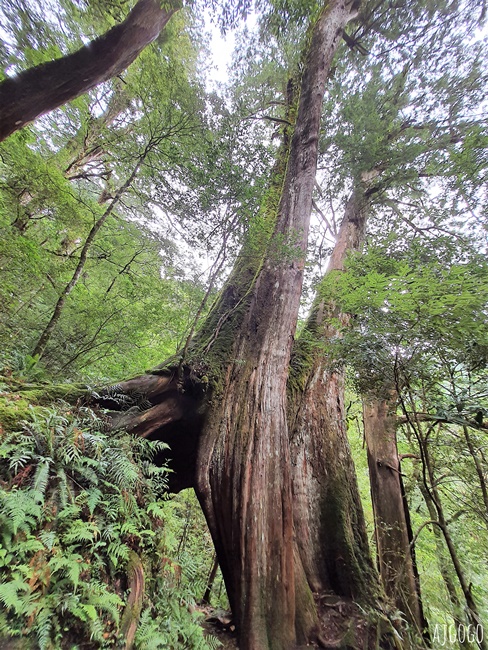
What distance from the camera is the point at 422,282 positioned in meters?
2.62

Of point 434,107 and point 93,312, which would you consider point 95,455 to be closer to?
point 93,312

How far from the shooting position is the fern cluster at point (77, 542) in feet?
4.68

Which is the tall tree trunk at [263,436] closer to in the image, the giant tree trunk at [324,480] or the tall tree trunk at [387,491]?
the giant tree trunk at [324,480]

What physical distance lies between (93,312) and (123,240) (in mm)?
2517

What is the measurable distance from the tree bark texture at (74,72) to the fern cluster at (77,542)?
3.65m

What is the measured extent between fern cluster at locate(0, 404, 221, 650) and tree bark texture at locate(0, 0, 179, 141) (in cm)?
365

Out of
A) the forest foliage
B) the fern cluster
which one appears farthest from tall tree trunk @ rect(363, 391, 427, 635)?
the fern cluster

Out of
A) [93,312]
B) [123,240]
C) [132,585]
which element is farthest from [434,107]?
[132,585]

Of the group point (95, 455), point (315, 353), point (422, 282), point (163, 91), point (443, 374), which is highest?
point (163, 91)

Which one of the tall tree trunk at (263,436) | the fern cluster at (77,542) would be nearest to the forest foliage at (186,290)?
the fern cluster at (77,542)

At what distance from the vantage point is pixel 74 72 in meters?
3.59

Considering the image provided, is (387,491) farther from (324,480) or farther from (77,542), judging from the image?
(77,542)

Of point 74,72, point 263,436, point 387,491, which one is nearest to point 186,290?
point 263,436

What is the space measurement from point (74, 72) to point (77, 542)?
5.23 m
